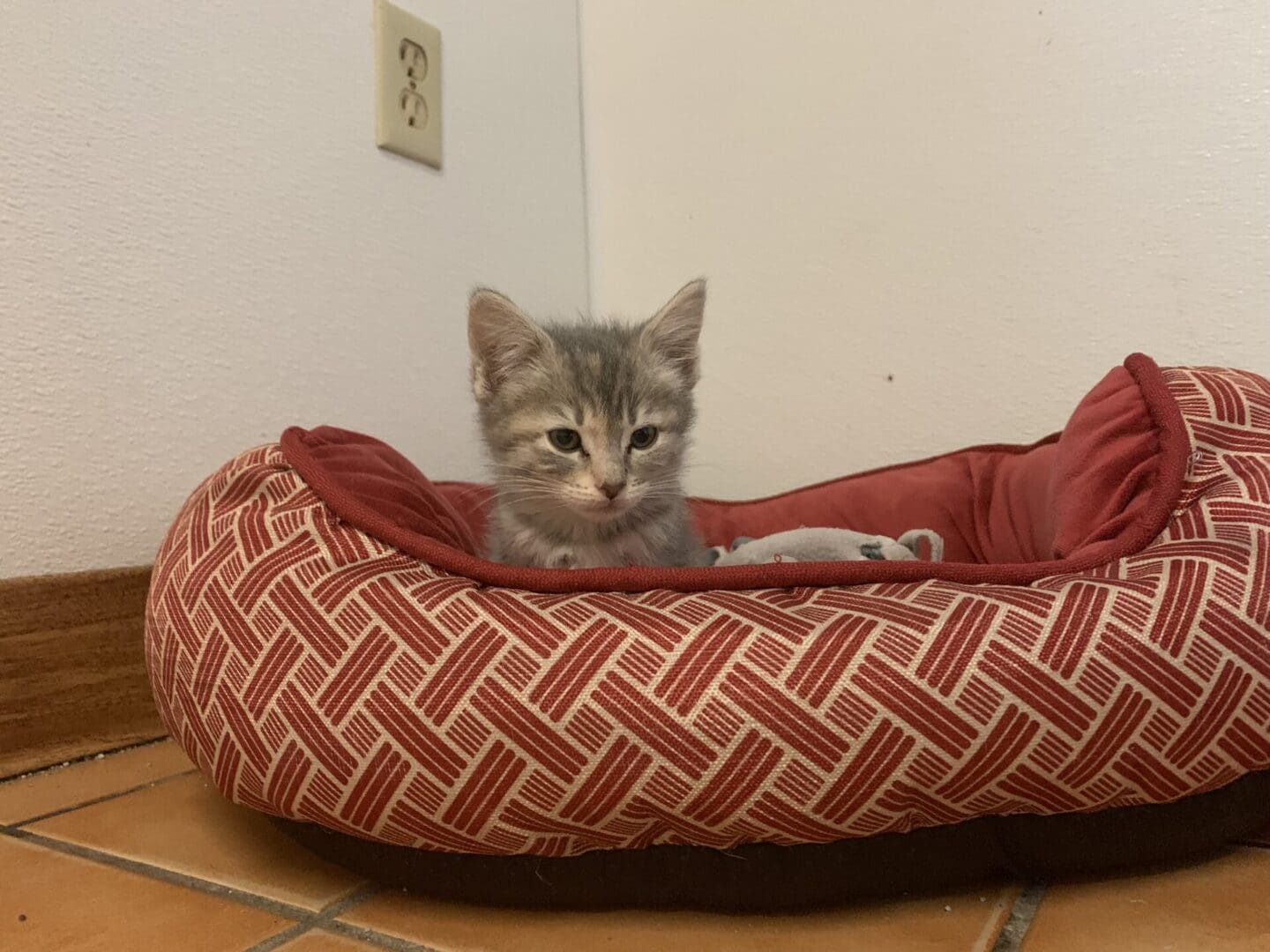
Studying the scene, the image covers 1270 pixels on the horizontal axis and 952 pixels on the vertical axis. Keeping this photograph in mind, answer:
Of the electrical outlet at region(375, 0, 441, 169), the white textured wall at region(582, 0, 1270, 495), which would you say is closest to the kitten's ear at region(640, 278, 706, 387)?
the white textured wall at region(582, 0, 1270, 495)

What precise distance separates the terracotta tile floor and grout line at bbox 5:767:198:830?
99mm

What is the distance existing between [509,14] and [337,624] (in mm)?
1549

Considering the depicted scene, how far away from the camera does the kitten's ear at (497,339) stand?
3.97ft

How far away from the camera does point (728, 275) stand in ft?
6.32

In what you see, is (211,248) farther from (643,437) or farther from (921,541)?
(921,541)

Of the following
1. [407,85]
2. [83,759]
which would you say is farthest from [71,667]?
[407,85]

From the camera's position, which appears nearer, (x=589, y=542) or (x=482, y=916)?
(x=482, y=916)

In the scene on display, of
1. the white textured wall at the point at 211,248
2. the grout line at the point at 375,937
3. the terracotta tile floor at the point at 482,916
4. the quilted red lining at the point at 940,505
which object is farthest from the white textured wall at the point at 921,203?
the grout line at the point at 375,937

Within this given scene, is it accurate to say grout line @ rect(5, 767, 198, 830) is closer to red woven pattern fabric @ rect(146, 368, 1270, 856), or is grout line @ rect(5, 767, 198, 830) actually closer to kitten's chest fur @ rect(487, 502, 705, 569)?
red woven pattern fabric @ rect(146, 368, 1270, 856)

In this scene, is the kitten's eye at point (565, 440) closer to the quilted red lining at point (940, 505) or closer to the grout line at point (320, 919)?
the quilted red lining at point (940, 505)

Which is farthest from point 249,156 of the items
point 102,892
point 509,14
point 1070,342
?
point 1070,342

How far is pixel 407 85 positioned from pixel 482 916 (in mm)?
1448

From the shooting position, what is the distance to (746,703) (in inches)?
29.0

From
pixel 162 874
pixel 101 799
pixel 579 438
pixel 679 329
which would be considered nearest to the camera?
pixel 162 874
